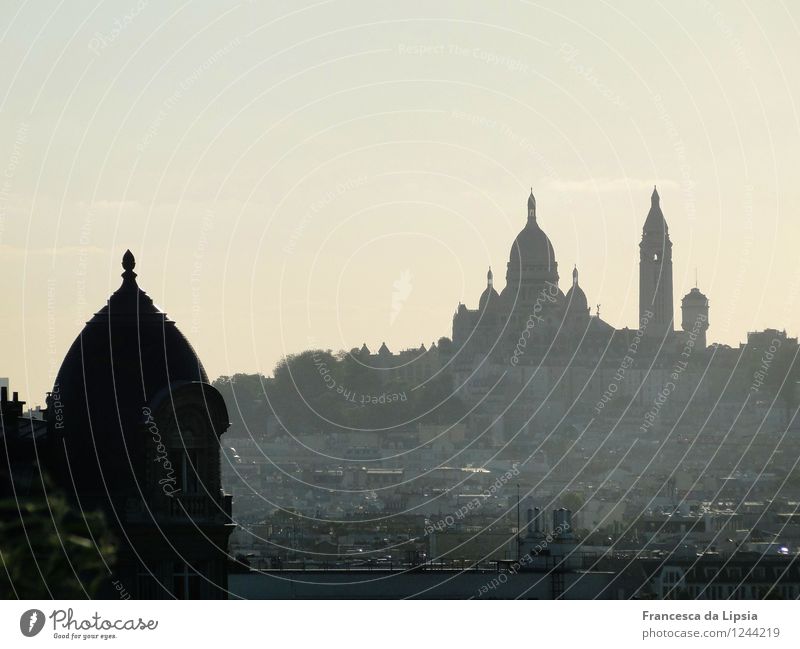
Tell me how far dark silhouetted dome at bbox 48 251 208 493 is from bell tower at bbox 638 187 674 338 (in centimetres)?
13010

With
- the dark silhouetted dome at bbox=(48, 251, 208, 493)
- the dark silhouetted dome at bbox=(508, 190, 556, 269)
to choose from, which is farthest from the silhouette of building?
the dark silhouetted dome at bbox=(508, 190, 556, 269)

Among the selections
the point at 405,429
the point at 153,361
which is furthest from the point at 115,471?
the point at 405,429

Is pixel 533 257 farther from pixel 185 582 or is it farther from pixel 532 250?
pixel 185 582

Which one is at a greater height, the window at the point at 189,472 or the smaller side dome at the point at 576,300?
the smaller side dome at the point at 576,300

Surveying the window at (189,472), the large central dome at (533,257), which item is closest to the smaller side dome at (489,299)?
the large central dome at (533,257)

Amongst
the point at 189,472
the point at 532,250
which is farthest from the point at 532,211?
the point at 189,472

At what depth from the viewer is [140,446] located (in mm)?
20109

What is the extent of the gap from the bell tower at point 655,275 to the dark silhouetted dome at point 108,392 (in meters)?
130

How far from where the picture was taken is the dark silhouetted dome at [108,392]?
20.1 meters

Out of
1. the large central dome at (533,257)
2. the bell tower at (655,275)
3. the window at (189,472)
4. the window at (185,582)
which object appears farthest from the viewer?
the bell tower at (655,275)

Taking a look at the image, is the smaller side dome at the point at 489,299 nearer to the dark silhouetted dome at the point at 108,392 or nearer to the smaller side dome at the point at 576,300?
the smaller side dome at the point at 576,300

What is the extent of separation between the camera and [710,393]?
149m

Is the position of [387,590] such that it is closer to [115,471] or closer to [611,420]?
[115,471]

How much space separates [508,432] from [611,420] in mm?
6483
